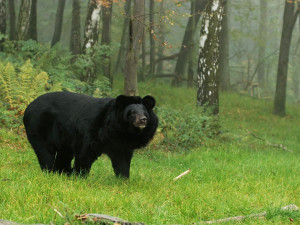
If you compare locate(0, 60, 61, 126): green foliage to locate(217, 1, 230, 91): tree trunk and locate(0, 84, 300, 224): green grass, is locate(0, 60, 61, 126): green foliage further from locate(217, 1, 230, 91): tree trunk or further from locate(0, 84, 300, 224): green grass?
locate(217, 1, 230, 91): tree trunk

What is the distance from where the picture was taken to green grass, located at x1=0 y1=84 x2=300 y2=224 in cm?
465

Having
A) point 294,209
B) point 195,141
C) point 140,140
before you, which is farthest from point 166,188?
point 195,141

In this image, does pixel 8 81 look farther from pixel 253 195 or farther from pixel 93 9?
pixel 253 195

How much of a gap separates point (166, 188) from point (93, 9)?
9560mm

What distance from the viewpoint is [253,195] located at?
6.05m

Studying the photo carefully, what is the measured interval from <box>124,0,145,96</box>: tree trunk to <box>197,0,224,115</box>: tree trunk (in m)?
2.78

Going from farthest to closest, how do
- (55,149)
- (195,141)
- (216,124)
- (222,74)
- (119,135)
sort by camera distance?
(222,74)
(216,124)
(195,141)
(55,149)
(119,135)

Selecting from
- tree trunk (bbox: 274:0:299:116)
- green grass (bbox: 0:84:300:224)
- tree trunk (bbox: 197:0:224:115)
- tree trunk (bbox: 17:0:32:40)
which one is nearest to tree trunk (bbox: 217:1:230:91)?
tree trunk (bbox: 274:0:299:116)

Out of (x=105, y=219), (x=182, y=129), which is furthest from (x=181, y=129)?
(x=105, y=219)

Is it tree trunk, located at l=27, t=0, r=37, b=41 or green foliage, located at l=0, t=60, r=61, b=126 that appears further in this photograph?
tree trunk, located at l=27, t=0, r=37, b=41

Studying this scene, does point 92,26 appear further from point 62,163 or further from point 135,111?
point 135,111

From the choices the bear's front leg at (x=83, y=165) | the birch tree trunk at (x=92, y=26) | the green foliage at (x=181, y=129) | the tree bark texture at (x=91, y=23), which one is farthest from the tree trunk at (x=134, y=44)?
the bear's front leg at (x=83, y=165)

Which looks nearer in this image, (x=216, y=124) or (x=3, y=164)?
(x=3, y=164)

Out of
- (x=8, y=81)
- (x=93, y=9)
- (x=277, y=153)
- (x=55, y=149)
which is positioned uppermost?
(x=93, y=9)
